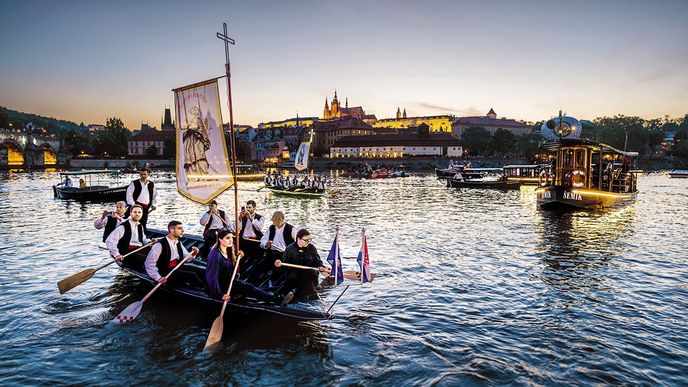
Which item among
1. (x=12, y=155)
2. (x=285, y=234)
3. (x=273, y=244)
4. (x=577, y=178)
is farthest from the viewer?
(x=12, y=155)

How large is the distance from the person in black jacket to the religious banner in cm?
212

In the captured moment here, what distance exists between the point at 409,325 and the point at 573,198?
2808 cm

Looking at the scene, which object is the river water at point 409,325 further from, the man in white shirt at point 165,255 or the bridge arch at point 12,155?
the bridge arch at point 12,155

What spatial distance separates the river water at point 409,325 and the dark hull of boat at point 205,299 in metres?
0.66

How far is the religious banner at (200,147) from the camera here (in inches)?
398

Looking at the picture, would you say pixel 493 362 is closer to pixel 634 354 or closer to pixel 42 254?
pixel 634 354

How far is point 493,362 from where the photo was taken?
9117mm

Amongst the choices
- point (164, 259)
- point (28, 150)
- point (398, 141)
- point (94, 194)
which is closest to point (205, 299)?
point (164, 259)

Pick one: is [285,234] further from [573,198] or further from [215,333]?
[573,198]

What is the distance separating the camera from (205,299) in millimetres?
10305

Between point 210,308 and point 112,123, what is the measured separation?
18001cm

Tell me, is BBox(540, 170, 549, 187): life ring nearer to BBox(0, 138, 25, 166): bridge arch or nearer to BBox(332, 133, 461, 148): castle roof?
BBox(332, 133, 461, 148): castle roof

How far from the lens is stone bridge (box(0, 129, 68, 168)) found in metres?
145

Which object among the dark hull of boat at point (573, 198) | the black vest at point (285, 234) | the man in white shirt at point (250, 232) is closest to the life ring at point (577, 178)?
the dark hull of boat at point (573, 198)
